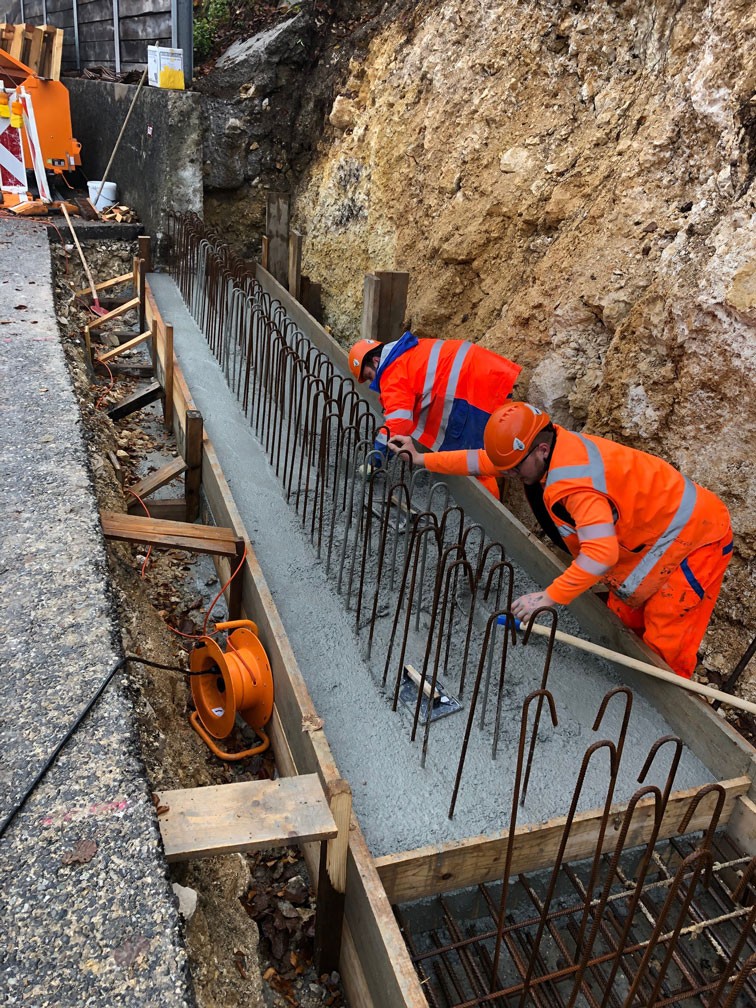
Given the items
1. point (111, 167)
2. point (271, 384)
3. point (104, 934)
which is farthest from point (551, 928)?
point (111, 167)

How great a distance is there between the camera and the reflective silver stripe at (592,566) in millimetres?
3320

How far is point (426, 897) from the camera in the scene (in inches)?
115

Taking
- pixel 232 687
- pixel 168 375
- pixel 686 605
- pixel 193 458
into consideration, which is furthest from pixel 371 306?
pixel 232 687

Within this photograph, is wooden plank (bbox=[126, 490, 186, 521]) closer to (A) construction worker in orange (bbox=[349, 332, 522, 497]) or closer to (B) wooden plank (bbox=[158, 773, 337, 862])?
(A) construction worker in orange (bbox=[349, 332, 522, 497])

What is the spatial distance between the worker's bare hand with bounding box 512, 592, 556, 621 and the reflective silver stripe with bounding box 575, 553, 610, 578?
203mm

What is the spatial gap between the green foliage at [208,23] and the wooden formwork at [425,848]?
38.0 feet

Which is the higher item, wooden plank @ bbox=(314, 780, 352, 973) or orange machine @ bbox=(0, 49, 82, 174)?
orange machine @ bbox=(0, 49, 82, 174)

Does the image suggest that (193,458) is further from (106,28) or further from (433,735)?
(106,28)

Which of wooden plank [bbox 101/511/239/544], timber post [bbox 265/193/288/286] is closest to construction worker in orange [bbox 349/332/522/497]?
wooden plank [bbox 101/511/239/544]

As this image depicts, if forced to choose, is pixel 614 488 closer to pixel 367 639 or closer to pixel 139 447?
pixel 367 639

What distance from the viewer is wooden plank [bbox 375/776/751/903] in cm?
277

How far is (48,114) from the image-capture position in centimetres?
1174

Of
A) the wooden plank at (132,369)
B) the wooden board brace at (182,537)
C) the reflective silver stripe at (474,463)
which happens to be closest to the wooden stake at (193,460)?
the wooden board brace at (182,537)

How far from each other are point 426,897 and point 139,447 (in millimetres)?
5067
